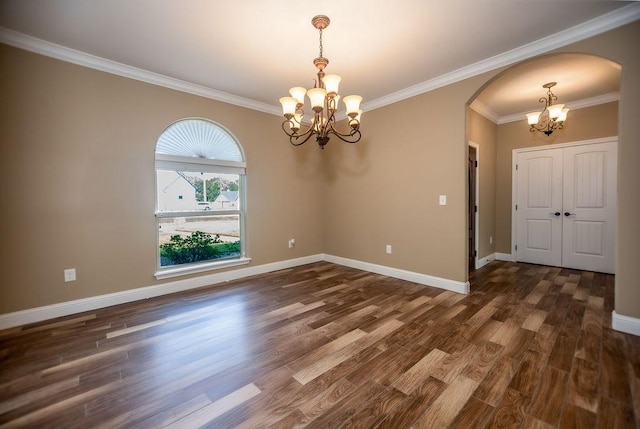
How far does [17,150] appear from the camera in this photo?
8.37 ft

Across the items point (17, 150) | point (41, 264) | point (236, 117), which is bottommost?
point (41, 264)

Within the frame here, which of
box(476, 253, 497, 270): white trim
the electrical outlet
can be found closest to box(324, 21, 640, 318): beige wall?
box(476, 253, 497, 270): white trim

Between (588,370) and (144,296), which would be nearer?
(588,370)

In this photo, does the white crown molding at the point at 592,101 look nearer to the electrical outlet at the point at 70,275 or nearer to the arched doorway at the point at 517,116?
the arched doorway at the point at 517,116

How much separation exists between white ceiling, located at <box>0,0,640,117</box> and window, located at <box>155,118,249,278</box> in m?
0.79

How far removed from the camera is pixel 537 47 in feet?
8.80

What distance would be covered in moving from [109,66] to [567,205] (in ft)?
23.1

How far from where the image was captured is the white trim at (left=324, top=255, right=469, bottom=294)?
3425 mm

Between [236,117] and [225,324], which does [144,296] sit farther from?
[236,117]

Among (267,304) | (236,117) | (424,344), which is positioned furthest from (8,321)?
(424,344)

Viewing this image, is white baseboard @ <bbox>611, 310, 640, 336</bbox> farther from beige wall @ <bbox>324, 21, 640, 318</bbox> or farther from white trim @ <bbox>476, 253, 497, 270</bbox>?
white trim @ <bbox>476, 253, 497, 270</bbox>

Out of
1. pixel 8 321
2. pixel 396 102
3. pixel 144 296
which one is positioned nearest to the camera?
pixel 8 321

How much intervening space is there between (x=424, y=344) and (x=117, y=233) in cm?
351

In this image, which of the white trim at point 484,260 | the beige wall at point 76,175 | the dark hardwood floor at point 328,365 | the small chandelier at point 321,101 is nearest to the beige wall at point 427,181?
the white trim at point 484,260
